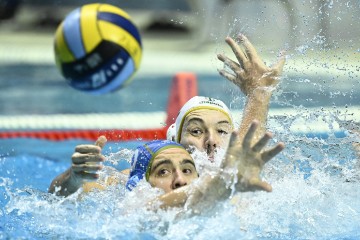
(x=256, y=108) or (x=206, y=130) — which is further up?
(x=256, y=108)

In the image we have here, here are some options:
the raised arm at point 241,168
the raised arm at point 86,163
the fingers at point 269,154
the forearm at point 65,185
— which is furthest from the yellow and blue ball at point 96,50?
the fingers at point 269,154

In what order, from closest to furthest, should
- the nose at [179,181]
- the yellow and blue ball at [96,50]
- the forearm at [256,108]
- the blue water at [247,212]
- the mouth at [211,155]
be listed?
the yellow and blue ball at [96,50] < the blue water at [247,212] < the nose at [179,181] < the forearm at [256,108] < the mouth at [211,155]

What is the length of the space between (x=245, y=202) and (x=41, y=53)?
4.69m

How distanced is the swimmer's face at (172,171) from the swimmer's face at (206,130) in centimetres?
33

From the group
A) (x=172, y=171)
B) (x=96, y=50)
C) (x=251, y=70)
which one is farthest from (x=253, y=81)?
(x=96, y=50)

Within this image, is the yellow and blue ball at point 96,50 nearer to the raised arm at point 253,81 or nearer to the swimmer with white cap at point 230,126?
the swimmer with white cap at point 230,126

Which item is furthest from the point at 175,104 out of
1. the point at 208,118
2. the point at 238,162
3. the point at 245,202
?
the point at 238,162

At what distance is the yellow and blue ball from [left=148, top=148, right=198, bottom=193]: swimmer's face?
44cm

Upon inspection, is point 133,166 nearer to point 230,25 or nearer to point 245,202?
point 245,202

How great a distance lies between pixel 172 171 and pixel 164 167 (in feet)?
0.14

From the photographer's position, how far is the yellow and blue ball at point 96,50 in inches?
97.8

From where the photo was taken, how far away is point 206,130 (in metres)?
3.31

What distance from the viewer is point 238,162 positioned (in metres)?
2.21

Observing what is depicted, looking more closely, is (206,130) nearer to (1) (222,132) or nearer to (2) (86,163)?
(1) (222,132)
